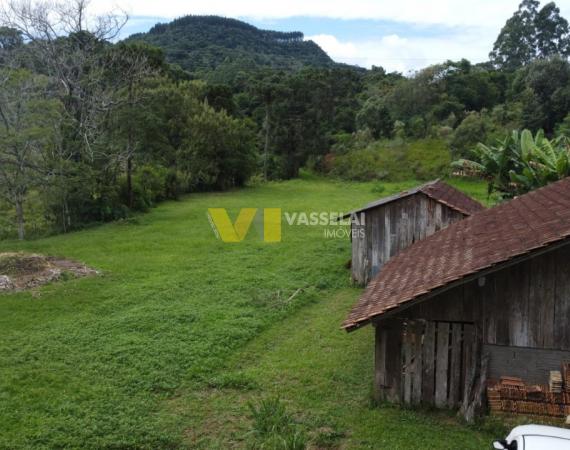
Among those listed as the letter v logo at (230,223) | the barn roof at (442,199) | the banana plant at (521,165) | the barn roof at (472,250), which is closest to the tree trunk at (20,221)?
the letter v logo at (230,223)

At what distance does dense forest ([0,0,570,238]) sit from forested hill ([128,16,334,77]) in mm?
2738

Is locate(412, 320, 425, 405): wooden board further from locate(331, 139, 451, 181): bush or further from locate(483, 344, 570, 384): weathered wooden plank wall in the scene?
locate(331, 139, 451, 181): bush

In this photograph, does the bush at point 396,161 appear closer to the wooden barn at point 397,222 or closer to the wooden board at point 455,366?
the wooden barn at point 397,222

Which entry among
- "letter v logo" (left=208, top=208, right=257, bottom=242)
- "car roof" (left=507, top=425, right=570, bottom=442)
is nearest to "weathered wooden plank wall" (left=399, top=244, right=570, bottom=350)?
"car roof" (left=507, top=425, right=570, bottom=442)

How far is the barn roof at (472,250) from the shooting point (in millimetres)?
6879

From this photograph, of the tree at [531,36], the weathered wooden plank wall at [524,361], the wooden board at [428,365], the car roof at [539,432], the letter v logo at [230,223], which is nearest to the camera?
the car roof at [539,432]

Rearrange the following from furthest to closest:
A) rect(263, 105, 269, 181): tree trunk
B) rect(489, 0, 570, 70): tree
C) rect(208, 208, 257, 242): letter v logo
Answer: rect(489, 0, 570, 70): tree
rect(263, 105, 269, 181): tree trunk
rect(208, 208, 257, 242): letter v logo

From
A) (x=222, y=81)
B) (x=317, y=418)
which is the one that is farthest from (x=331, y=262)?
(x=222, y=81)

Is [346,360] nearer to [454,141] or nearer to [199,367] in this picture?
[199,367]

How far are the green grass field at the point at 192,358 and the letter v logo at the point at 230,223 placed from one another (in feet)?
10.3

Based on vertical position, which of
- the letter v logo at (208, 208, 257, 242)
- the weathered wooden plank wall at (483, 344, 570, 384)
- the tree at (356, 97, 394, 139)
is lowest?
the weathered wooden plank wall at (483, 344, 570, 384)

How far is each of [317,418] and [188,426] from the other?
1974mm

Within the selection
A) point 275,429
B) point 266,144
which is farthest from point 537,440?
point 266,144

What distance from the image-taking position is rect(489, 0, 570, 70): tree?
6406 centimetres
